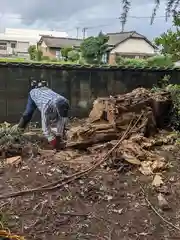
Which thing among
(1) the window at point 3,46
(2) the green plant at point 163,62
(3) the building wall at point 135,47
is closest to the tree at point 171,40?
(2) the green plant at point 163,62

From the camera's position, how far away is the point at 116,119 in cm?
669

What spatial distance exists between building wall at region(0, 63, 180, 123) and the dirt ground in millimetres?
3810

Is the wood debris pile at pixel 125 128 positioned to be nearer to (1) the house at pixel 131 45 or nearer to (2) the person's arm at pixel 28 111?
(2) the person's arm at pixel 28 111

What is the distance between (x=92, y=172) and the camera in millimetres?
5004

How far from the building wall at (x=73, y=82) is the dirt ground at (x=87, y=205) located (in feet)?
12.5

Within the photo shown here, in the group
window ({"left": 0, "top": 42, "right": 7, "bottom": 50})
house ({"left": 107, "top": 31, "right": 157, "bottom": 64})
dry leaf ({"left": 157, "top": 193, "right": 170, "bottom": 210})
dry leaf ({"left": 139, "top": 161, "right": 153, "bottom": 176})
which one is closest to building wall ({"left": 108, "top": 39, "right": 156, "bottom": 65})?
house ({"left": 107, "top": 31, "right": 157, "bottom": 64})

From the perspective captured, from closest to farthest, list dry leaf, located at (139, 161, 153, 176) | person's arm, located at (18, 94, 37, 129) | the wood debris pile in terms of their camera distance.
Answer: dry leaf, located at (139, 161, 153, 176), the wood debris pile, person's arm, located at (18, 94, 37, 129)

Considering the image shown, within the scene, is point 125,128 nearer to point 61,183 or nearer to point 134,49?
point 61,183

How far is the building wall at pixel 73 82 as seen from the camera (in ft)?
29.1

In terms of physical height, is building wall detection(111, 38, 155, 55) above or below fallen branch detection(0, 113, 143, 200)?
above

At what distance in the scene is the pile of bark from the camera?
6.30 m

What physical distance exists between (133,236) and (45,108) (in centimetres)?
302

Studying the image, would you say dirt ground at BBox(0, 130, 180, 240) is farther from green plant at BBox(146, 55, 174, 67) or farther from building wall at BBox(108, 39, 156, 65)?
building wall at BBox(108, 39, 156, 65)

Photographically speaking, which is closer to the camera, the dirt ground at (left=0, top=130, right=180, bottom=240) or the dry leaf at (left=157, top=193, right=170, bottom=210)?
the dirt ground at (left=0, top=130, right=180, bottom=240)
